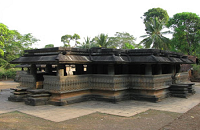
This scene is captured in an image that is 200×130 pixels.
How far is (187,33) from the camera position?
29.2m

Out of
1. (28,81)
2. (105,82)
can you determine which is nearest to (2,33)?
(28,81)

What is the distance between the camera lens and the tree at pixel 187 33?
29.0m

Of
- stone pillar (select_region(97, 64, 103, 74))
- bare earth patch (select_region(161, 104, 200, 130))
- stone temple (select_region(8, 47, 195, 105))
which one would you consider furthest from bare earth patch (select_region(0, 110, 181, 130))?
stone pillar (select_region(97, 64, 103, 74))

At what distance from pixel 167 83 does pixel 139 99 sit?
232 centimetres

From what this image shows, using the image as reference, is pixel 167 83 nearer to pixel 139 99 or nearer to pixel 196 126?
pixel 139 99

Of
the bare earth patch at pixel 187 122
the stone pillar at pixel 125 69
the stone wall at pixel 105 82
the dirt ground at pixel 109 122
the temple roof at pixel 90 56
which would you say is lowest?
the bare earth patch at pixel 187 122

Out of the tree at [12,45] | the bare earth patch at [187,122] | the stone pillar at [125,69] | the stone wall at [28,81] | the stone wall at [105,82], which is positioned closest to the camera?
the bare earth patch at [187,122]

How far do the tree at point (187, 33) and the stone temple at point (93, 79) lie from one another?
787 inches

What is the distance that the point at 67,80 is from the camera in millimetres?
9422

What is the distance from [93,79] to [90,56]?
1.26 meters

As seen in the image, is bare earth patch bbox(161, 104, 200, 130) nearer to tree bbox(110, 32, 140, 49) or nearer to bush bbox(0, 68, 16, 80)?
bush bbox(0, 68, 16, 80)

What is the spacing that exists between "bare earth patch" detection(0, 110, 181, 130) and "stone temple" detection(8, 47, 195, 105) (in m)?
2.16

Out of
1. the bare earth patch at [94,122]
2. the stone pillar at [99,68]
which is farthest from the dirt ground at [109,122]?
the stone pillar at [99,68]

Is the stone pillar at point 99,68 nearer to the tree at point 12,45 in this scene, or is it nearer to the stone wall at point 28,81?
the stone wall at point 28,81
